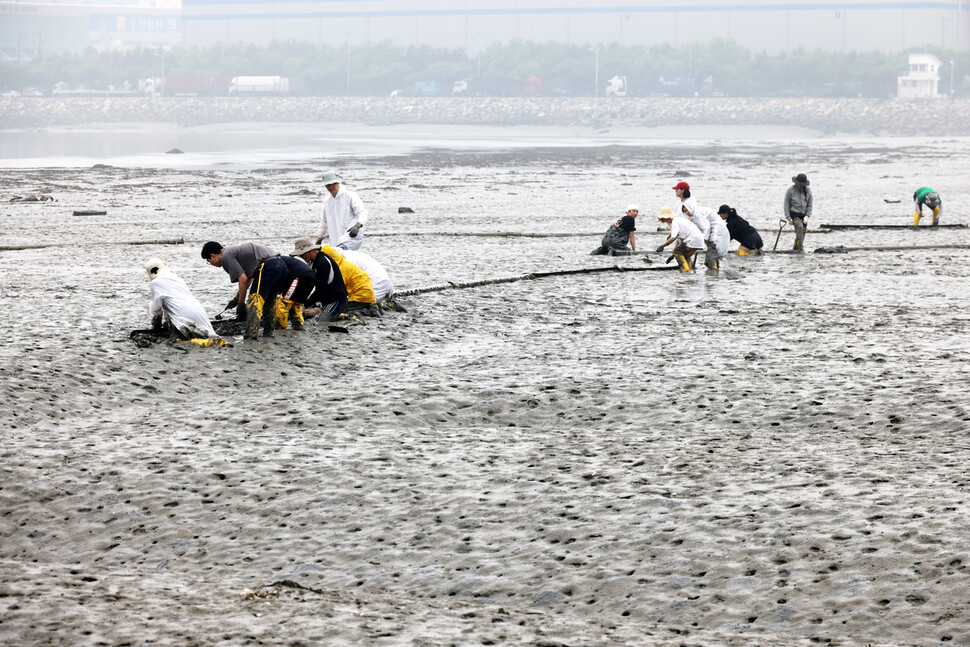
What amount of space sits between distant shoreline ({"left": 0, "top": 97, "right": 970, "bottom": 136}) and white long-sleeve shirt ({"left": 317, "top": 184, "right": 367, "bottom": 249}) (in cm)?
7268

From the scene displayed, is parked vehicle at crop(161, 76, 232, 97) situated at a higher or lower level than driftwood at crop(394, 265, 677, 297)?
higher

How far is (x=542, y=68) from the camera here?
325 feet

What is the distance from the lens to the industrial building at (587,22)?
95.9 metres

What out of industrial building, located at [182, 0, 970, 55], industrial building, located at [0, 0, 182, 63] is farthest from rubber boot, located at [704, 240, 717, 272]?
industrial building, located at [0, 0, 182, 63]

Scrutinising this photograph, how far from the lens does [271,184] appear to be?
29.8 meters

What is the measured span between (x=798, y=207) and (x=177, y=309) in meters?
9.92

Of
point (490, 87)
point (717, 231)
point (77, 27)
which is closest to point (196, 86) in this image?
point (490, 87)

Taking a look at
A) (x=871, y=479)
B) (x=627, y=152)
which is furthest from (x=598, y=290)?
(x=627, y=152)

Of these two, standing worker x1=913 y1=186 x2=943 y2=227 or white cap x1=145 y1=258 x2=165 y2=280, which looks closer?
white cap x1=145 y1=258 x2=165 y2=280

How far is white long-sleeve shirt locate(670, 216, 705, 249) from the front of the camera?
1320 cm

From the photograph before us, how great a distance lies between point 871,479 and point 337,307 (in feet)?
18.1

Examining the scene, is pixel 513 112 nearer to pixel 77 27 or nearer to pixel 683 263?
pixel 683 263

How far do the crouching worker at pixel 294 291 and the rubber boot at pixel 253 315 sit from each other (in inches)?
9.9

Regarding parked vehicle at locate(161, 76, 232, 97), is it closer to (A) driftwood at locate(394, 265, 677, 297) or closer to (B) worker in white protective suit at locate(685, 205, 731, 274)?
(A) driftwood at locate(394, 265, 677, 297)
